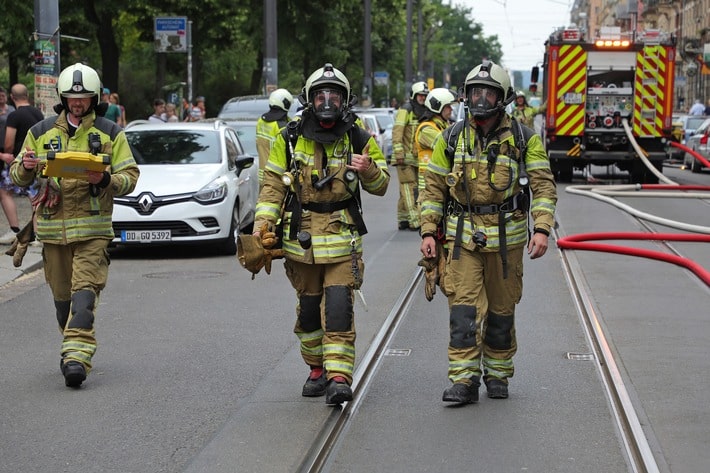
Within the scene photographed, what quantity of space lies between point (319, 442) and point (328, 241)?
1.21 m

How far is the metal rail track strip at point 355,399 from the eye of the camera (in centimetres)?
580

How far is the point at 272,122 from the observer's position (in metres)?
13.6

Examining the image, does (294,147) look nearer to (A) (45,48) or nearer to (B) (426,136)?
(B) (426,136)

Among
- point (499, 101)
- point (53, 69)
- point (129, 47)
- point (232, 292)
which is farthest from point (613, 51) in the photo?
point (129, 47)

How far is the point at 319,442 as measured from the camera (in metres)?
6.05

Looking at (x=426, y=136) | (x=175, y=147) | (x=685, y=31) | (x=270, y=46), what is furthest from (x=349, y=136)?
(x=685, y=31)

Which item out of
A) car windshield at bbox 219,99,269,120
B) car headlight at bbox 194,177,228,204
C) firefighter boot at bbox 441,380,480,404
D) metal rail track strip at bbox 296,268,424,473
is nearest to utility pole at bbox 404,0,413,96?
car windshield at bbox 219,99,269,120

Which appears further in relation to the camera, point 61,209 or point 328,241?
point 61,209

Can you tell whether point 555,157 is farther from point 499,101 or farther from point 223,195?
point 499,101

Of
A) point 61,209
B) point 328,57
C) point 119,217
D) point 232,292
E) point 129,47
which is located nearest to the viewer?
point 61,209

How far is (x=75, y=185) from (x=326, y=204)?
1.70 metres

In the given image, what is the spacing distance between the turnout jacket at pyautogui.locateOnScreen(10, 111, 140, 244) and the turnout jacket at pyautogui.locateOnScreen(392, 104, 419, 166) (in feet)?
27.9

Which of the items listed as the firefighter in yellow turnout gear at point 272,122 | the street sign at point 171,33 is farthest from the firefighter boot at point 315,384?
the street sign at point 171,33

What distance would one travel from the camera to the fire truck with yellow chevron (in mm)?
24812
